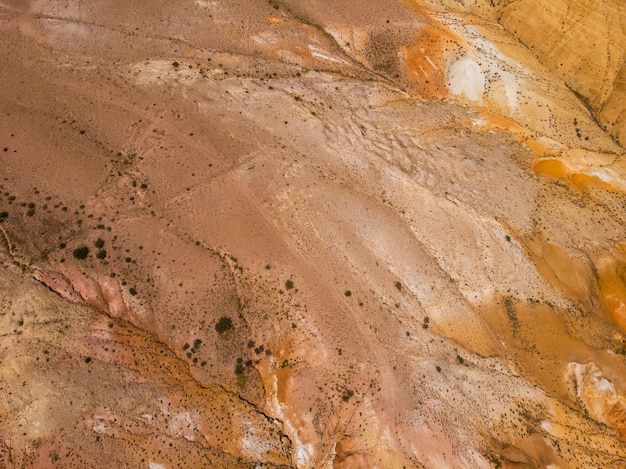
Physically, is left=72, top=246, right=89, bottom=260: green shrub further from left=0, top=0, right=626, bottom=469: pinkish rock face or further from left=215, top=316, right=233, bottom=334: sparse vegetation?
left=215, top=316, right=233, bottom=334: sparse vegetation

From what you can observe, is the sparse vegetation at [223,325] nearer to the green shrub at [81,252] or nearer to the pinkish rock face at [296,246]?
the pinkish rock face at [296,246]

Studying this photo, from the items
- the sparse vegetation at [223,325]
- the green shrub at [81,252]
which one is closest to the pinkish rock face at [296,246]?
the green shrub at [81,252]

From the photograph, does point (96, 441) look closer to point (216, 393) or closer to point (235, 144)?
point (216, 393)

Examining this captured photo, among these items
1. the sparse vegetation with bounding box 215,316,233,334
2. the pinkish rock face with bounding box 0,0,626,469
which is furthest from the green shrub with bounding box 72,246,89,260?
the sparse vegetation with bounding box 215,316,233,334

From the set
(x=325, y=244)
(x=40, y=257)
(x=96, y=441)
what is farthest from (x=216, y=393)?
(x=40, y=257)

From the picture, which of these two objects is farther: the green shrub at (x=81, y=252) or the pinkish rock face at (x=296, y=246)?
the green shrub at (x=81, y=252)

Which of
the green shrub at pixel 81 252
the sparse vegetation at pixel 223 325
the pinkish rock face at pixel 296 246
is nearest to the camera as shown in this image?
the pinkish rock face at pixel 296 246

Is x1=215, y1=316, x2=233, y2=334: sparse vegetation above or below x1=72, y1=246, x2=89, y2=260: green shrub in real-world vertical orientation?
above

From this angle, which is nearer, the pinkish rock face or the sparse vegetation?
the pinkish rock face
